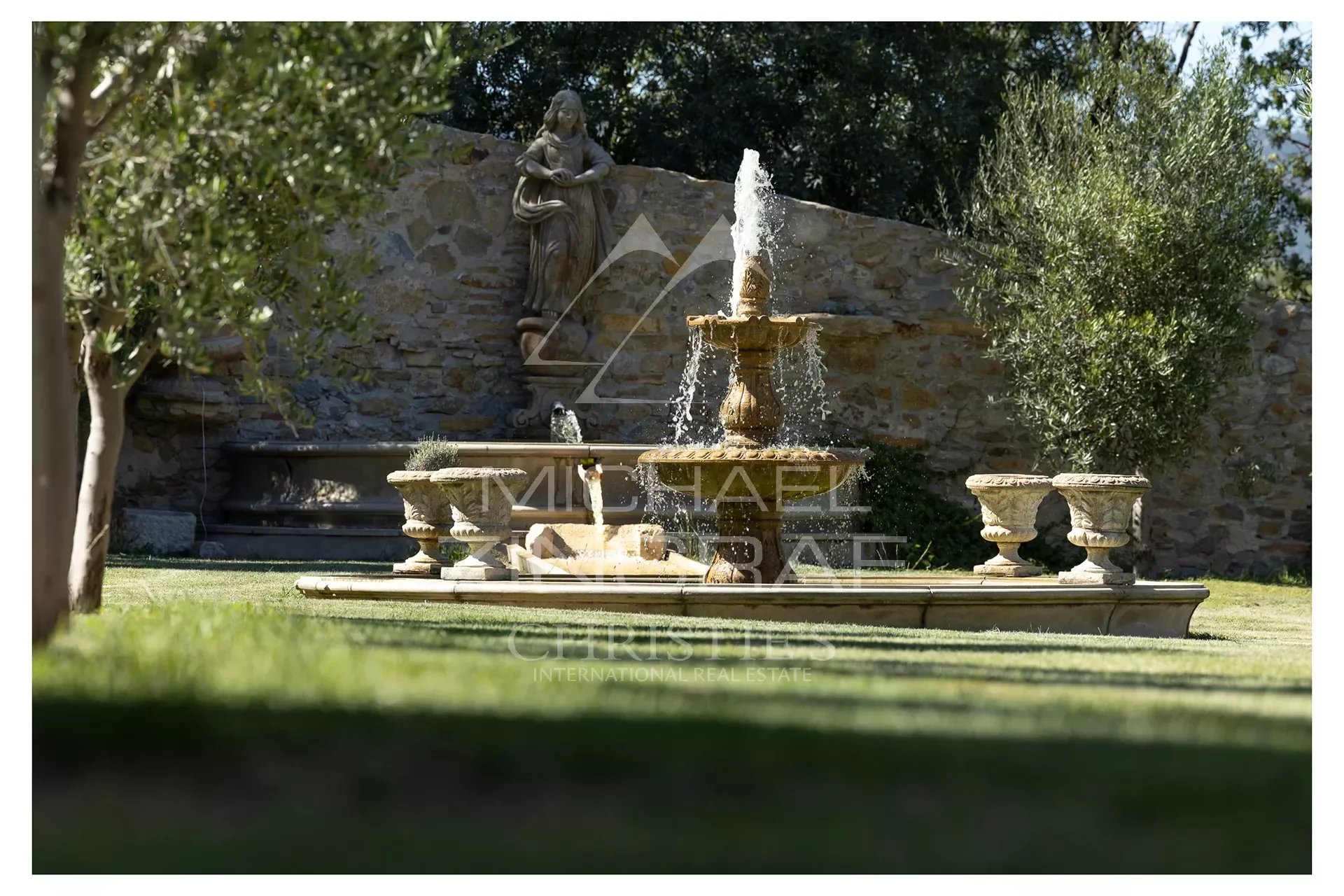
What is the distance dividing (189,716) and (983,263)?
38.5ft

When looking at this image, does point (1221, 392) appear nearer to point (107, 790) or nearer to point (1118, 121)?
point (1118, 121)

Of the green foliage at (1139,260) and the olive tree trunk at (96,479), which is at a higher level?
the green foliage at (1139,260)

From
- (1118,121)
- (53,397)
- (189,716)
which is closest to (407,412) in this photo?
(1118,121)

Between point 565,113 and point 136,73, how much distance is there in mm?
8616

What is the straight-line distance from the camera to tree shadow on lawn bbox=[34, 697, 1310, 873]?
3.24 m

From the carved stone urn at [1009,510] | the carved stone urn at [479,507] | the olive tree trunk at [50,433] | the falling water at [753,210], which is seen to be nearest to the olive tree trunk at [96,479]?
the olive tree trunk at [50,433]

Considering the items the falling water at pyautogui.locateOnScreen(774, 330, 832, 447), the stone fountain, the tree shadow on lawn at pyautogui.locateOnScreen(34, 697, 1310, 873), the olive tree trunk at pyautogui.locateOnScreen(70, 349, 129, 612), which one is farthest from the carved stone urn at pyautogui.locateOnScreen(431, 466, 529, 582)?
the falling water at pyautogui.locateOnScreen(774, 330, 832, 447)

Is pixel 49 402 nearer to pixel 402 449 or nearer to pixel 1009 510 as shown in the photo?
pixel 1009 510

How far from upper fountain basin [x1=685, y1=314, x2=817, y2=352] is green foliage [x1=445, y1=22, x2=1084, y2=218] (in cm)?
771

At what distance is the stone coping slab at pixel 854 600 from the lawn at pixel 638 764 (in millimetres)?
2744

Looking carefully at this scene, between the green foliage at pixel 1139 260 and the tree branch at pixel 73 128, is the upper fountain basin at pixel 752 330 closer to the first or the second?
the tree branch at pixel 73 128

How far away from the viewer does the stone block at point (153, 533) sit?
12500 millimetres

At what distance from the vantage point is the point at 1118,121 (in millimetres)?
13695

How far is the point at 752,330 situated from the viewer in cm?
898
